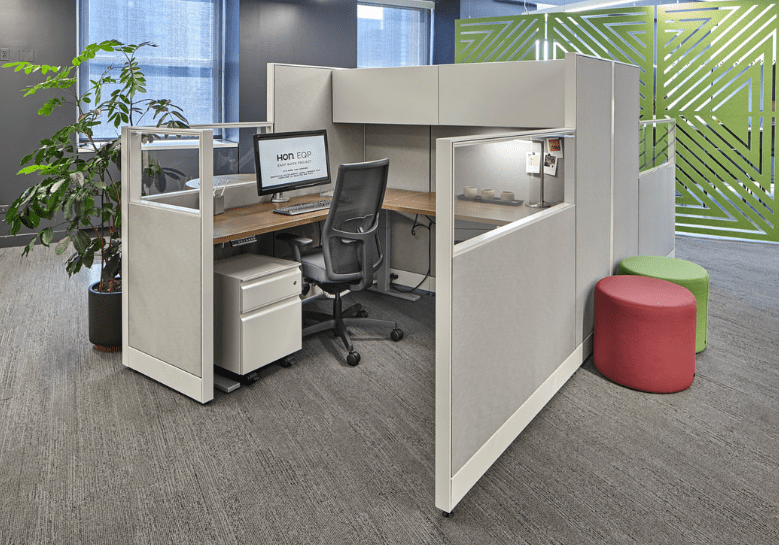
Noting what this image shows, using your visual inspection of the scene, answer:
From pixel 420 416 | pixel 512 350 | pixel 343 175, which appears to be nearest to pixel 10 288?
pixel 343 175

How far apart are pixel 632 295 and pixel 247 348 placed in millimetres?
1520

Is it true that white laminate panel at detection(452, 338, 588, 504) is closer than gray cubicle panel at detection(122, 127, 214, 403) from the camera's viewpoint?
Yes

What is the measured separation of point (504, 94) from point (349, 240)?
3.26 feet

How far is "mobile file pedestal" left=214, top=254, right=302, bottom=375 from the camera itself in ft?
8.11

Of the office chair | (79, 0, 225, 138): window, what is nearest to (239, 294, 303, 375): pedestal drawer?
the office chair

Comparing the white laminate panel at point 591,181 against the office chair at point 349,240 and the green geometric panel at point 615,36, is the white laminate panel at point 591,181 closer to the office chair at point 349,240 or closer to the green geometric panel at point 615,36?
the office chair at point 349,240

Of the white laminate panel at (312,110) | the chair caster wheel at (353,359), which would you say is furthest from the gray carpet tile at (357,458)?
the white laminate panel at (312,110)

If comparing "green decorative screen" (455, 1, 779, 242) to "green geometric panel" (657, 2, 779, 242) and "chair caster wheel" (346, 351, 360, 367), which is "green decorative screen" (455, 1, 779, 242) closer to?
"green geometric panel" (657, 2, 779, 242)

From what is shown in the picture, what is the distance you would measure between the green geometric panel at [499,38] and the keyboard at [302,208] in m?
4.05

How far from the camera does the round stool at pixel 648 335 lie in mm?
2365

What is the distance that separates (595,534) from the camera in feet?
5.35

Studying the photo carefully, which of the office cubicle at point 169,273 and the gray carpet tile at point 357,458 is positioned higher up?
the office cubicle at point 169,273

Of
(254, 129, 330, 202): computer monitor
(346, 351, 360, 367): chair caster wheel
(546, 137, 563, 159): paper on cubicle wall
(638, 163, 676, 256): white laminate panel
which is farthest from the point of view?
(638, 163, 676, 256): white laminate panel

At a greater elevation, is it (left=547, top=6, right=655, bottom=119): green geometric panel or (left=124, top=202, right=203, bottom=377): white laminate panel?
(left=547, top=6, right=655, bottom=119): green geometric panel
